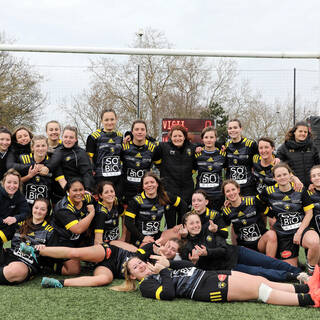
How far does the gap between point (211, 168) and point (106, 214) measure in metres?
1.32

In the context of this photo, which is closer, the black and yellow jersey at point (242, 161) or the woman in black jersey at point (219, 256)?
the woman in black jersey at point (219, 256)

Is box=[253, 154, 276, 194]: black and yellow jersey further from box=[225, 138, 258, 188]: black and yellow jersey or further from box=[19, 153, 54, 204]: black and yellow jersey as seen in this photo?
box=[19, 153, 54, 204]: black and yellow jersey

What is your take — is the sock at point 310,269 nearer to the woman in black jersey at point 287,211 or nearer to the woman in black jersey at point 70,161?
the woman in black jersey at point 287,211

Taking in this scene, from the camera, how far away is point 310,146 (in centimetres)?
437

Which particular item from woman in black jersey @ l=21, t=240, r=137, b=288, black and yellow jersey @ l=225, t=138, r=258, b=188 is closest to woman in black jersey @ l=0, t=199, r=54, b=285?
woman in black jersey @ l=21, t=240, r=137, b=288

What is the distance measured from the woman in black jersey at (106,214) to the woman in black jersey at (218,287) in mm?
815

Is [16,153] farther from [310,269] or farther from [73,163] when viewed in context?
[310,269]

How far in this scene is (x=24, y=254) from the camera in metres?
3.34

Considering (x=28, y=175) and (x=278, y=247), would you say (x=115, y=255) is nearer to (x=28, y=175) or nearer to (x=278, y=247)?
(x=28, y=175)

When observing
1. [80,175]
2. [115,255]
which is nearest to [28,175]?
[80,175]

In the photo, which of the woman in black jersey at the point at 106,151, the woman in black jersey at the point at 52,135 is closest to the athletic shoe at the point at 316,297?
the woman in black jersey at the point at 106,151

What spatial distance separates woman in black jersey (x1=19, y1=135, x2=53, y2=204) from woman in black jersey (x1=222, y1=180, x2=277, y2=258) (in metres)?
1.90

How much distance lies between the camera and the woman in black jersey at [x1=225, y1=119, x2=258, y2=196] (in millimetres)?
4309

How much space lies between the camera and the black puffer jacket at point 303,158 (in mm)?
4340
